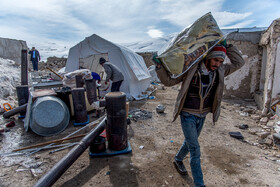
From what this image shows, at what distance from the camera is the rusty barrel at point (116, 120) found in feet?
9.62

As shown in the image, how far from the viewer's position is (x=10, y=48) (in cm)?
1430

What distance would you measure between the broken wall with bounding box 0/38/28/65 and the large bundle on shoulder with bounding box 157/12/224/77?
15.2 metres

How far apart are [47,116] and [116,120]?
202cm

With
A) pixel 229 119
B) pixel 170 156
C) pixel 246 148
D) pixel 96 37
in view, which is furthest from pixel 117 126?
pixel 96 37

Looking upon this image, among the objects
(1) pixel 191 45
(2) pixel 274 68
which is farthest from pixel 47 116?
(2) pixel 274 68

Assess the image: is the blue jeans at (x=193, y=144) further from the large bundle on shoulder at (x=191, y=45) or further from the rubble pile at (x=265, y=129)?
the rubble pile at (x=265, y=129)

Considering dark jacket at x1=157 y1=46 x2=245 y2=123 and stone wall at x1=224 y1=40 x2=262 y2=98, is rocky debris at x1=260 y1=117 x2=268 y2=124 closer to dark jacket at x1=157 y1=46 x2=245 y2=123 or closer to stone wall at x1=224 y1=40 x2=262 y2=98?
stone wall at x1=224 y1=40 x2=262 y2=98

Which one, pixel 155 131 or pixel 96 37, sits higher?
pixel 96 37

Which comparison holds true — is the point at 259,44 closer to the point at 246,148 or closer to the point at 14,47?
the point at 246,148

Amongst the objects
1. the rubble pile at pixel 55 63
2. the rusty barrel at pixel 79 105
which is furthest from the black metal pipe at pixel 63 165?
the rubble pile at pixel 55 63

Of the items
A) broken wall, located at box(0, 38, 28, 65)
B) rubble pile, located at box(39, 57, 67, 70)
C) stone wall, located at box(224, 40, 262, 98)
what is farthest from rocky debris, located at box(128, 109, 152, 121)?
rubble pile, located at box(39, 57, 67, 70)

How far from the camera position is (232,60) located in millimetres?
2303

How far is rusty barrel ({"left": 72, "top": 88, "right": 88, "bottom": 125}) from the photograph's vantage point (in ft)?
14.9

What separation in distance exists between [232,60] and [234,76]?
6.40 metres
